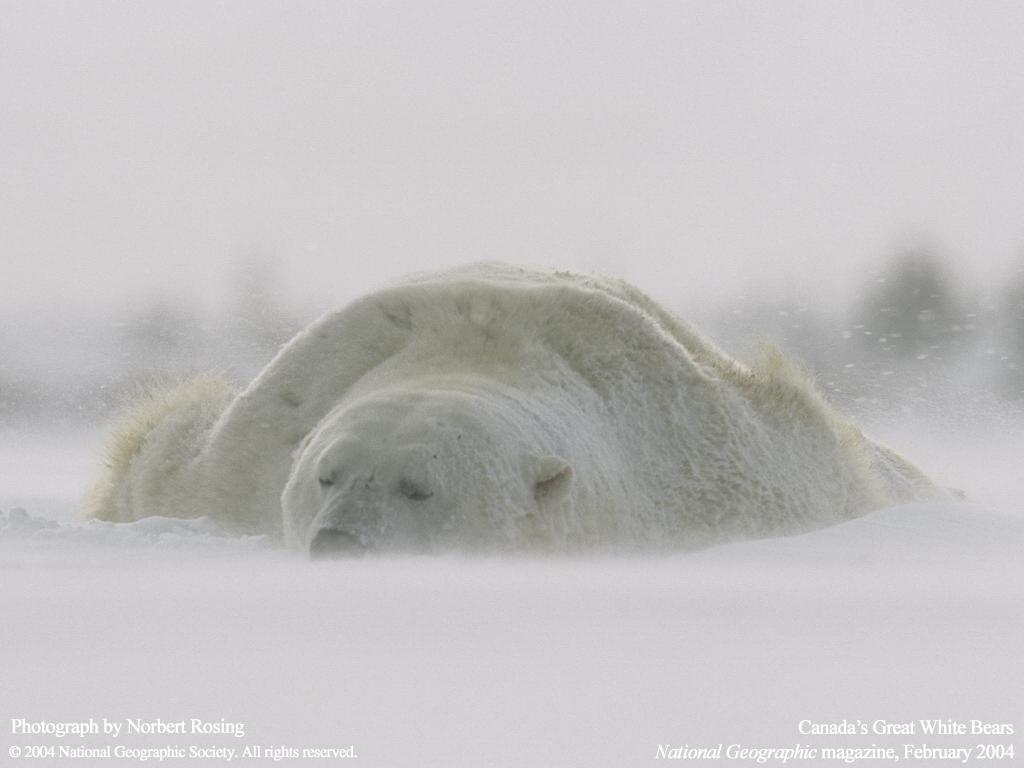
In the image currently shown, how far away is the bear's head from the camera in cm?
424

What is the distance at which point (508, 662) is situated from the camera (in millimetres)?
2230

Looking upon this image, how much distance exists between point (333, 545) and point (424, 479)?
38 cm

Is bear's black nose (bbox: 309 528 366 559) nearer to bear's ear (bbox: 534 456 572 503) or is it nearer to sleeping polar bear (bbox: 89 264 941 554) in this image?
sleeping polar bear (bbox: 89 264 941 554)

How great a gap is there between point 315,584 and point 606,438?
8.31 feet

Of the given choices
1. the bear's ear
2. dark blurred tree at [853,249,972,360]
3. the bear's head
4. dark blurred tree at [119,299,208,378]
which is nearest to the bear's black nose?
the bear's head

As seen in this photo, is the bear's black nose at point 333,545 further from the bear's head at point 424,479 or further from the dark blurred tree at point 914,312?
the dark blurred tree at point 914,312

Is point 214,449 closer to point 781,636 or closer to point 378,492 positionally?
point 378,492

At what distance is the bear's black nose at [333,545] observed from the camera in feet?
13.3

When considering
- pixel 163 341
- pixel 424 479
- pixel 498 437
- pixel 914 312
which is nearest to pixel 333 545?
pixel 424 479

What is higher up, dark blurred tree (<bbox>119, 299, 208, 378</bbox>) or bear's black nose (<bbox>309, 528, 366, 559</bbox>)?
dark blurred tree (<bbox>119, 299, 208, 378</bbox>)

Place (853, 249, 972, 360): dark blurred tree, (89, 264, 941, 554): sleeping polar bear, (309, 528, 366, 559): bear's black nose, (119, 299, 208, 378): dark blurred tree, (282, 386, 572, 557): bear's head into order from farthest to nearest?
(853, 249, 972, 360): dark blurred tree → (119, 299, 208, 378): dark blurred tree → (89, 264, 941, 554): sleeping polar bear → (282, 386, 572, 557): bear's head → (309, 528, 366, 559): bear's black nose

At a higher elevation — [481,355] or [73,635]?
[481,355]

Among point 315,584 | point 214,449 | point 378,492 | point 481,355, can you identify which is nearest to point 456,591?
point 315,584

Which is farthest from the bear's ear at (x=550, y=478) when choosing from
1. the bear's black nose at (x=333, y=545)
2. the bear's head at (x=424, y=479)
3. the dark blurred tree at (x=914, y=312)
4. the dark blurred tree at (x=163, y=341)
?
the dark blurred tree at (x=914, y=312)
